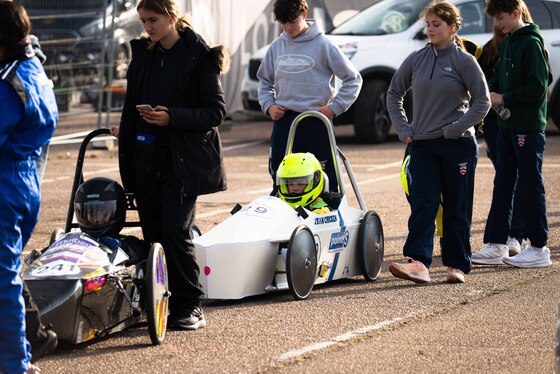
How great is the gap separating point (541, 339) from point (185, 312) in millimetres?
1870

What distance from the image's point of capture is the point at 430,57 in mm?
8242

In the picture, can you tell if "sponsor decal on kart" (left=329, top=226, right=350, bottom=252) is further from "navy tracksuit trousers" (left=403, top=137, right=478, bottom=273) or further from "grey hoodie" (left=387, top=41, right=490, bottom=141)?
"grey hoodie" (left=387, top=41, right=490, bottom=141)

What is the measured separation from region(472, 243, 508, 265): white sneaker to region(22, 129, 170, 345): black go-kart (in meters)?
2.97

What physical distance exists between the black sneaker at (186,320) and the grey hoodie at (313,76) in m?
2.42

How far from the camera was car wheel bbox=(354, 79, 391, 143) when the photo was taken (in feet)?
54.8

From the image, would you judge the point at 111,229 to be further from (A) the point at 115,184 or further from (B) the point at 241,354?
(B) the point at 241,354

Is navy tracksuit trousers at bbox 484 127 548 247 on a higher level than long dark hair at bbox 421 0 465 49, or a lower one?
lower

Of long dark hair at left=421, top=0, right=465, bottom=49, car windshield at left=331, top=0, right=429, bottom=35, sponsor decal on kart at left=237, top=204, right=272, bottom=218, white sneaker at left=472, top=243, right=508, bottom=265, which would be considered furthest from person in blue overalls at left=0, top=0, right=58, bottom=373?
car windshield at left=331, top=0, right=429, bottom=35

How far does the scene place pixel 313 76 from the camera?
8.95 metres

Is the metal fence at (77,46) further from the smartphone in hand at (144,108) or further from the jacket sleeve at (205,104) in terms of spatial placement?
the smartphone in hand at (144,108)

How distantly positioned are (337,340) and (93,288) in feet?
4.16

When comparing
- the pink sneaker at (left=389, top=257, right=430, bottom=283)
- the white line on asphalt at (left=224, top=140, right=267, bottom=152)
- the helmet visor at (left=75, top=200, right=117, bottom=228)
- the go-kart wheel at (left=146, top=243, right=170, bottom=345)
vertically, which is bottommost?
the white line on asphalt at (left=224, top=140, right=267, bottom=152)

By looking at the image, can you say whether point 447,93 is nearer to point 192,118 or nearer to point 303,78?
point 303,78

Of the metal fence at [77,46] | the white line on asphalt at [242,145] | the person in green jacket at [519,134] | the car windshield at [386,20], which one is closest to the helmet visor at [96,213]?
the person in green jacket at [519,134]
